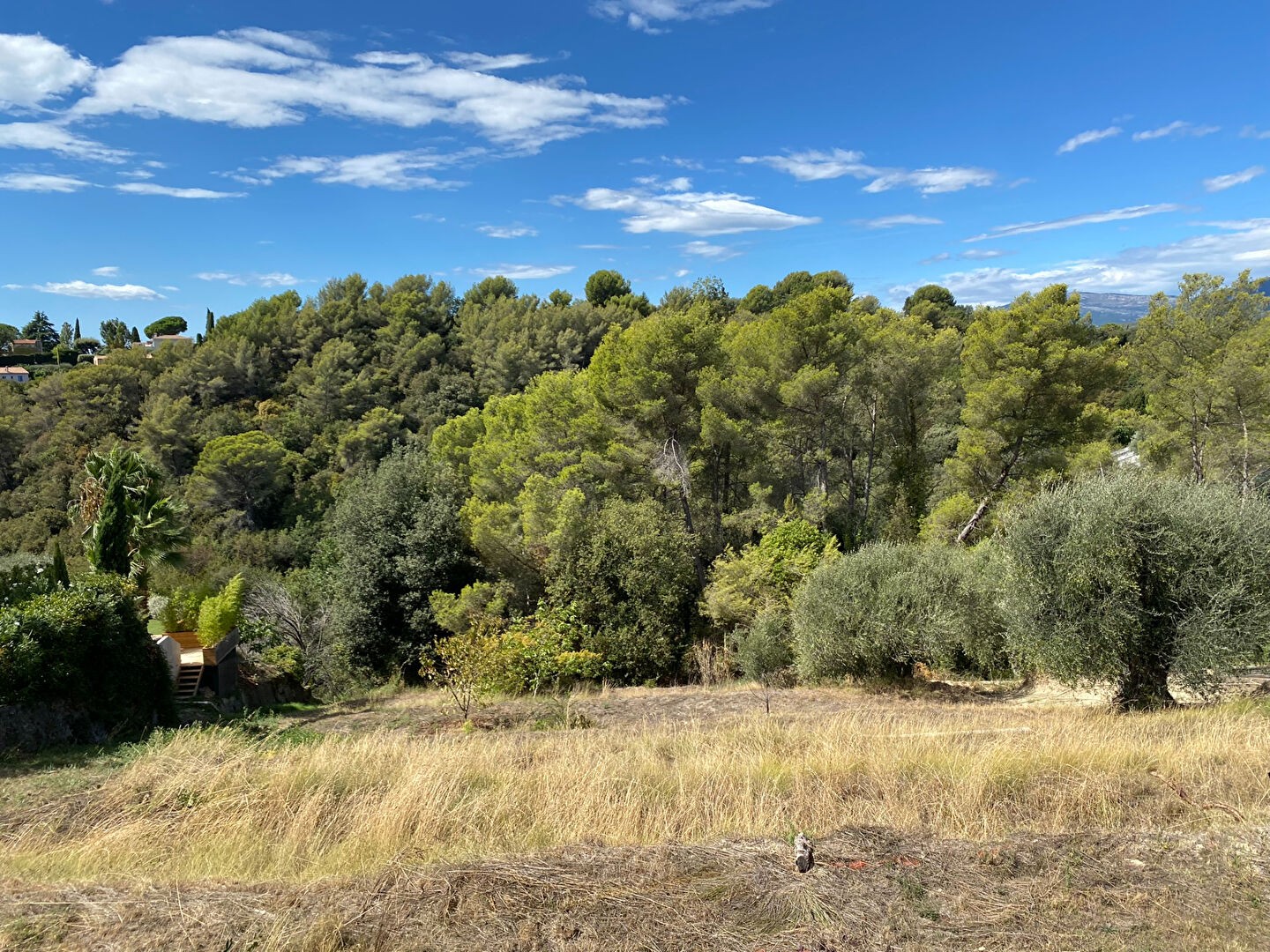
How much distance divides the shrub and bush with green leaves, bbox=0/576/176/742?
4.93 m

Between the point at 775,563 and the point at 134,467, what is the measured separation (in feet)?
50.5

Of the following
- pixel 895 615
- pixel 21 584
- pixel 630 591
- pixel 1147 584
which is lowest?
pixel 630 591

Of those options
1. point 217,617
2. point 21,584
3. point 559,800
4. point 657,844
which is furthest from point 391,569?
point 657,844

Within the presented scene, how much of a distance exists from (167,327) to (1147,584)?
5133 inches

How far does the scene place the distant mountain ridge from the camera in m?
24.5

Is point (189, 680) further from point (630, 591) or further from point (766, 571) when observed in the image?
point (766, 571)

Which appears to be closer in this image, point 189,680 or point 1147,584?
point 1147,584

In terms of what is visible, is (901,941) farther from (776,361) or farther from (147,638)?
(776,361)

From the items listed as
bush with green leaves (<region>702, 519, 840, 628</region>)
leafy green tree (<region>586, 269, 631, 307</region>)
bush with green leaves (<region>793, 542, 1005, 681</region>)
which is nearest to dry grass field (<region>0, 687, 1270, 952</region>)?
bush with green leaves (<region>793, 542, 1005, 681</region>)

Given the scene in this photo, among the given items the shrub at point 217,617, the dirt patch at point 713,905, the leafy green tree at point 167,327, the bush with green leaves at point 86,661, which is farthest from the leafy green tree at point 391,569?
the leafy green tree at point 167,327

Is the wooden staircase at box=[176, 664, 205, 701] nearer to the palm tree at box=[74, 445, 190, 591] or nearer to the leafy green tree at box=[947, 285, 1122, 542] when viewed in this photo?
the palm tree at box=[74, 445, 190, 591]

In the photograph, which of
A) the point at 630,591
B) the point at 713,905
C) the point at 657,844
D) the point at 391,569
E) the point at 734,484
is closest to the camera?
the point at 713,905

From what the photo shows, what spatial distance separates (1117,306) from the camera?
40969 millimetres

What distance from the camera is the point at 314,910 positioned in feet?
12.9
